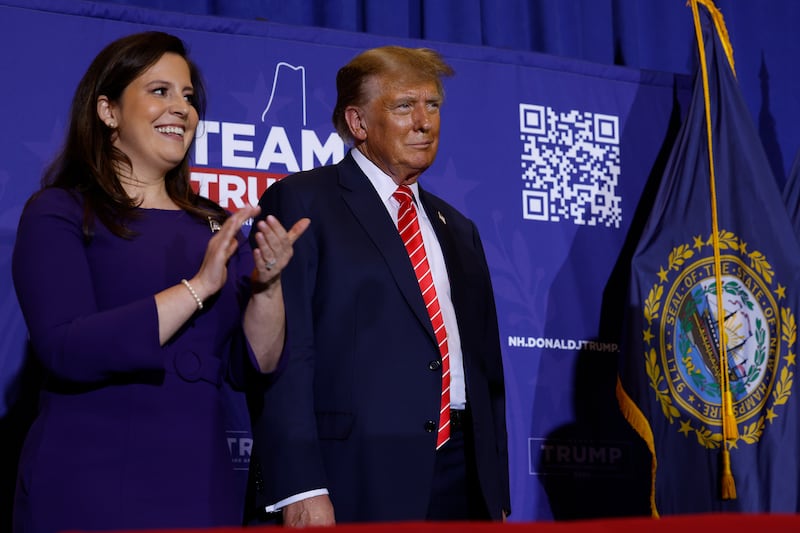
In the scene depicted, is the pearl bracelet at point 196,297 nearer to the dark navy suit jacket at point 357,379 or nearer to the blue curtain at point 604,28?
the dark navy suit jacket at point 357,379

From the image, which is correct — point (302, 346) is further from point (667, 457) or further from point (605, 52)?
point (605, 52)

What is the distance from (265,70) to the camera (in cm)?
298

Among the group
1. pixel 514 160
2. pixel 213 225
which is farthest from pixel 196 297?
pixel 514 160

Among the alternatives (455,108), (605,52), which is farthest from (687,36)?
(455,108)

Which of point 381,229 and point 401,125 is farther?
point 401,125

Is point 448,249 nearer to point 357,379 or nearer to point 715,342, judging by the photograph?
point 357,379

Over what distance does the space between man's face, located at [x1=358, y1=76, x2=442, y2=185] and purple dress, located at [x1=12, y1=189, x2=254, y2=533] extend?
61 centimetres

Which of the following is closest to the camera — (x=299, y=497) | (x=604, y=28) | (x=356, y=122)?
(x=299, y=497)

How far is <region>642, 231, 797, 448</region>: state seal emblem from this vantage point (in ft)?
10.2

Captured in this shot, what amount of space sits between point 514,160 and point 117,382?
1615 millimetres

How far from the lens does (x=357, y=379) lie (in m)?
2.23

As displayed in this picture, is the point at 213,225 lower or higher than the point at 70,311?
higher

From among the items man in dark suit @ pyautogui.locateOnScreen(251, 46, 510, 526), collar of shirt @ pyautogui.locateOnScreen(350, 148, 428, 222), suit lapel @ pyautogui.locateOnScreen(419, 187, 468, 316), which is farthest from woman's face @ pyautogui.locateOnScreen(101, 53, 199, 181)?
suit lapel @ pyautogui.locateOnScreen(419, 187, 468, 316)

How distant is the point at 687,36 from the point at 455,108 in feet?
3.75
